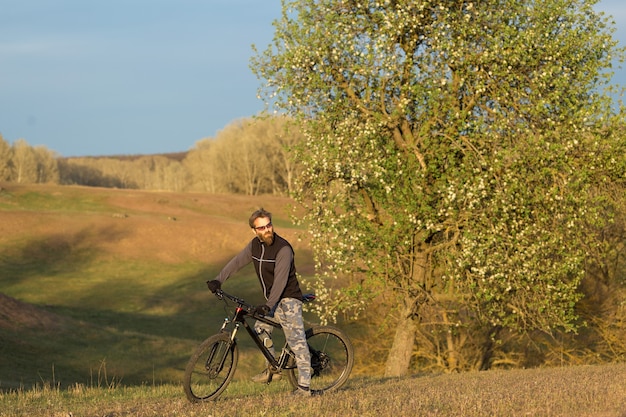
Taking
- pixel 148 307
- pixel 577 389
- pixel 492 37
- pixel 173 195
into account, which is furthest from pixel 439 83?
pixel 173 195

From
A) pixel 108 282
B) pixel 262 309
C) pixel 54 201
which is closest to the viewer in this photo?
pixel 262 309

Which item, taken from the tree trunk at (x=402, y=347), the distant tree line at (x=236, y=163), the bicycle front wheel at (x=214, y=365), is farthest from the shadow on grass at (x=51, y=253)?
the bicycle front wheel at (x=214, y=365)

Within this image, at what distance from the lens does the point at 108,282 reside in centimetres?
6475

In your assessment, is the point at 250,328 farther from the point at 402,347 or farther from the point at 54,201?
the point at 54,201

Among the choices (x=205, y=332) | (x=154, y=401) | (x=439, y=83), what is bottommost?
(x=205, y=332)

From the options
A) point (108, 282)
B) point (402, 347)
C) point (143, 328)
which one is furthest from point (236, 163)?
point (402, 347)

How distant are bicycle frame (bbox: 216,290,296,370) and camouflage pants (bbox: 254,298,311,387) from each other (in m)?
0.13

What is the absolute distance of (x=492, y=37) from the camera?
22016 mm

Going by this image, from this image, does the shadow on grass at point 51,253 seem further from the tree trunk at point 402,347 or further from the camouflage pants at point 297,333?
the camouflage pants at point 297,333

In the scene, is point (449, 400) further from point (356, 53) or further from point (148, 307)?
point (148, 307)

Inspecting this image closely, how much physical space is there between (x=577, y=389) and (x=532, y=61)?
10.9 metres

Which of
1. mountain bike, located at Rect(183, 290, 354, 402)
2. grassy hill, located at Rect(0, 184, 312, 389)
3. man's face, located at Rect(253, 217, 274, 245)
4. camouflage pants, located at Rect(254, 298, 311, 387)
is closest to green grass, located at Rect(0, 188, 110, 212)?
grassy hill, located at Rect(0, 184, 312, 389)

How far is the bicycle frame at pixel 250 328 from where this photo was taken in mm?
11688

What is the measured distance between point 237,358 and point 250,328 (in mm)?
573
